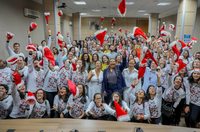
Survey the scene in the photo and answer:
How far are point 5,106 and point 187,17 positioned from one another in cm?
732

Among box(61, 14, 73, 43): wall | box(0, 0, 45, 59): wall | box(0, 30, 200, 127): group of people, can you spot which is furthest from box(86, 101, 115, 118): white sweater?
box(61, 14, 73, 43): wall

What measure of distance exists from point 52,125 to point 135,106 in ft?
4.79

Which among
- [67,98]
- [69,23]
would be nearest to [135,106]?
[67,98]

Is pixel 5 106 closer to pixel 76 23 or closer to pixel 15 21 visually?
pixel 15 21

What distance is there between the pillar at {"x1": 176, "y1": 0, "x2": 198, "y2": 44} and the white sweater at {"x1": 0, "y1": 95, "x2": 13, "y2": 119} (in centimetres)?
688

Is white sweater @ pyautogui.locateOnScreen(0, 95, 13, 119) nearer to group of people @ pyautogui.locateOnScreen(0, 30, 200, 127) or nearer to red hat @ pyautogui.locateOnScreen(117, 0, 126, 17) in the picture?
group of people @ pyautogui.locateOnScreen(0, 30, 200, 127)

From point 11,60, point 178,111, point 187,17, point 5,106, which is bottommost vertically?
point 178,111

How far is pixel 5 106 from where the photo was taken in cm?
243

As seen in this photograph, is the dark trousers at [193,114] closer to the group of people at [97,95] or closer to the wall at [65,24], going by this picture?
the group of people at [97,95]

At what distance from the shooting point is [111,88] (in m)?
3.09

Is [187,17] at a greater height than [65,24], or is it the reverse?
[65,24]

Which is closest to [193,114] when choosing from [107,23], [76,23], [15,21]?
[15,21]

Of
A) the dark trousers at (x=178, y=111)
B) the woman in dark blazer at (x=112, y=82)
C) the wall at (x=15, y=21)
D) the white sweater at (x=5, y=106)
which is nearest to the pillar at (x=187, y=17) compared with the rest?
the dark trousers at (x=178, y=111)

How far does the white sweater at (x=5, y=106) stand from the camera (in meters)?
2.42
